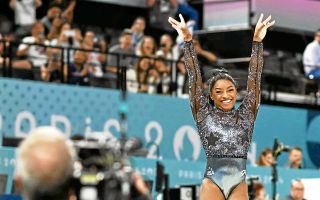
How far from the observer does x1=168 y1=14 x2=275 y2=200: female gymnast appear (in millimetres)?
6348

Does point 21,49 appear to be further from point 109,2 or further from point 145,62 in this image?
point 109,2

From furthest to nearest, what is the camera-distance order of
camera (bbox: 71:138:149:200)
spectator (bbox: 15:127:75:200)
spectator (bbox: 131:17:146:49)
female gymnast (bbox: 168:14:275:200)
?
spectator (bbox: 131:17:146:49) < female gymnast (bbox: 168:14:275:200) < camera (bbox: 71:138:149:200) < spectator (bbox: 15:127:75:200)

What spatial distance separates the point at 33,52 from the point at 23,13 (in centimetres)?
136

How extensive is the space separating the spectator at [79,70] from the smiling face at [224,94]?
257 inches

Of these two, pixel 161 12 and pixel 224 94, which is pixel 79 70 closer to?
pixel 161 12

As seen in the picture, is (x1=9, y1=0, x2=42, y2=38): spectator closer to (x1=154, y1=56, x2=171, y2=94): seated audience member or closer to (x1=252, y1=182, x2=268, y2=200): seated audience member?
(x1=154, y1=56, x2=171, y2=94): seated audience member

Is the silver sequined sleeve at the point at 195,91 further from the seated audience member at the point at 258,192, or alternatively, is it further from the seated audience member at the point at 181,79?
the seated audience member at the point at 181,79

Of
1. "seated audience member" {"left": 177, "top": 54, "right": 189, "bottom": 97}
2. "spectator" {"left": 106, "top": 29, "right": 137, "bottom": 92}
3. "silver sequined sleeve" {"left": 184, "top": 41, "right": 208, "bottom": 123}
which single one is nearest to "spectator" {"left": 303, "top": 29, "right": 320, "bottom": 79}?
"seated audience member" {"left": 177, "top": 54, "right": 189, "bottom": 97}

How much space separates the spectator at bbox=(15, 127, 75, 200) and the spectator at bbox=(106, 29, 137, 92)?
35.1 feet

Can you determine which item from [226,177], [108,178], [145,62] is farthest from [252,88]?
[145,62]

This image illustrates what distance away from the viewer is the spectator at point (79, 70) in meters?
12.8

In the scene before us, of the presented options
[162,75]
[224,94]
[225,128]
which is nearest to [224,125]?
[225,128]

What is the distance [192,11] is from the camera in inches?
599

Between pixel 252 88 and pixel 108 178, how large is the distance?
139cm
